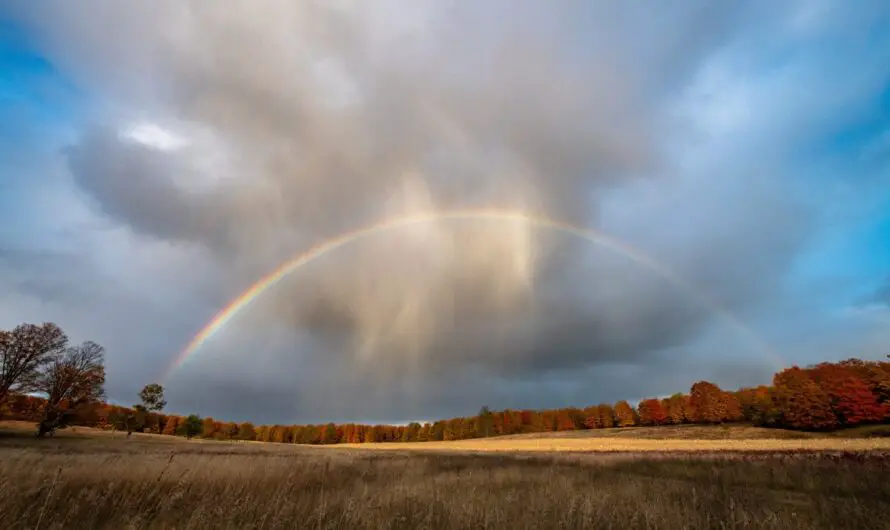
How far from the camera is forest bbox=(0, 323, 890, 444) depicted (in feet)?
161

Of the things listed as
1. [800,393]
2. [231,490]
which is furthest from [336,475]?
[800,393]

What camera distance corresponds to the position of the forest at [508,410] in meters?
49.2

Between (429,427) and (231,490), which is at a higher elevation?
(429,427)

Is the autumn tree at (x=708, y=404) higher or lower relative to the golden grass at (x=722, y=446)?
higher

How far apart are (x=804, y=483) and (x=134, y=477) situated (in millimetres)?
18677

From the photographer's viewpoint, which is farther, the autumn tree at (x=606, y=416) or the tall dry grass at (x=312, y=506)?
the autumn tree at (x=606, y=416)

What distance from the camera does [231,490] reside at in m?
8.46

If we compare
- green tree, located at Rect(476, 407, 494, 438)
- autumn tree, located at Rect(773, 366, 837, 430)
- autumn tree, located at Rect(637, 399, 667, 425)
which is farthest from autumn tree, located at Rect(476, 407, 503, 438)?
autumn tree, located at Rect(773, 366, 837, 430)

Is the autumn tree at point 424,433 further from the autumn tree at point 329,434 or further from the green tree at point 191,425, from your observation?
the green tree at point 191,425

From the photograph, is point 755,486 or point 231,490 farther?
point 755,486

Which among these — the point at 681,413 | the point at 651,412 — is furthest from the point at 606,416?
the point at 681,413

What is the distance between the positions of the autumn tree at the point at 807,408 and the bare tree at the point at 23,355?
418 ft

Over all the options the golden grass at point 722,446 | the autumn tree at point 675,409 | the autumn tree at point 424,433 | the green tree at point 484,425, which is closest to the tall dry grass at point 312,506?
the golden grass at point 722,446

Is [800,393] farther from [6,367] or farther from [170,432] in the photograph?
[170,432]
